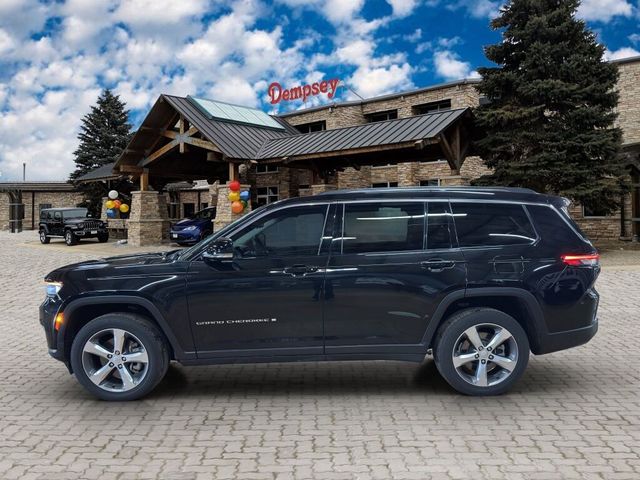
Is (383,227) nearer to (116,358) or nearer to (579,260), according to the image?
(579,260)

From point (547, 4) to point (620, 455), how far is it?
1994 centimetres

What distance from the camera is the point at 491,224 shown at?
5.42 meters

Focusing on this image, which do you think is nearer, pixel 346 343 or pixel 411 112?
pixel 346 343

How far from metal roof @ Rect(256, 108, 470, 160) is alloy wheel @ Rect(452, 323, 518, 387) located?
14184 millimetres

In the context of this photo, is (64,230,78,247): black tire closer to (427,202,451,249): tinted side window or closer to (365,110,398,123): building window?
(365,110,398,123): building window

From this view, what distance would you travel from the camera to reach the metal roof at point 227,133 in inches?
934

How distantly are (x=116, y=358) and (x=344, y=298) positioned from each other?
209cm

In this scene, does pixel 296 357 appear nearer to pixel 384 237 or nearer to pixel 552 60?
pixel 384 237

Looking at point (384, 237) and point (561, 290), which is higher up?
point (384, 237)

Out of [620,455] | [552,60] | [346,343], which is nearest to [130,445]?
[346,343]

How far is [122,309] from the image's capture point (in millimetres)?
5383

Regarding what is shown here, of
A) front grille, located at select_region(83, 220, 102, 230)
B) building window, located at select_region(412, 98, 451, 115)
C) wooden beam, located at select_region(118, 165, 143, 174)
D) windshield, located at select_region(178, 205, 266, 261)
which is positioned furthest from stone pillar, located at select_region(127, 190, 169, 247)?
windshield, located at select_region(178, 205, 266, 261)

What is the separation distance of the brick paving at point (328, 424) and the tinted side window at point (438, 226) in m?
1.39

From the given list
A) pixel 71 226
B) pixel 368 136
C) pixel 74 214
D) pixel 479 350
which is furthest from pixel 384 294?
pixel 74 214
